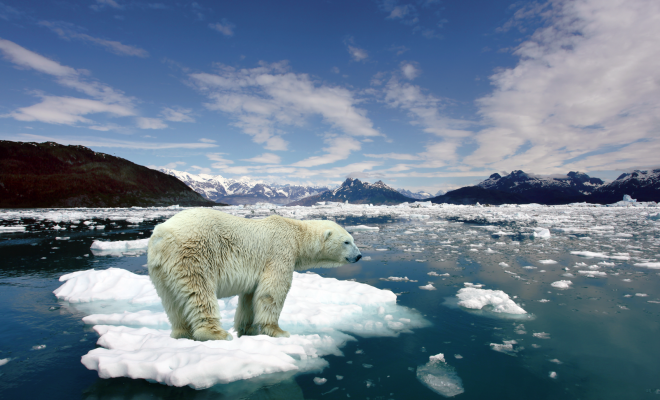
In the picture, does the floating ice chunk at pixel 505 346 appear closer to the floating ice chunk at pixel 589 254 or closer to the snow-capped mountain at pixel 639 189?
the floating ice chunk at pixel 589 254

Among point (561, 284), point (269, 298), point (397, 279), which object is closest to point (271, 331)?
point (269, 298)

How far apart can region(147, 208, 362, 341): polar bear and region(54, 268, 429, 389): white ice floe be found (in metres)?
0.33

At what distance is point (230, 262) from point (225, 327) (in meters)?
1.83

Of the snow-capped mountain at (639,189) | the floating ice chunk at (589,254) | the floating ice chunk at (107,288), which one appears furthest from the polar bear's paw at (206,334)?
the snow-capped mountain at (639,189)

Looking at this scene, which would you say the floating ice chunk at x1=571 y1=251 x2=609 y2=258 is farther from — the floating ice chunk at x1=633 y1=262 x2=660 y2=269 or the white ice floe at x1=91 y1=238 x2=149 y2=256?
the white ice floe at x1=91 y1=238 x2=149 y2=256

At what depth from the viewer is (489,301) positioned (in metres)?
6.61

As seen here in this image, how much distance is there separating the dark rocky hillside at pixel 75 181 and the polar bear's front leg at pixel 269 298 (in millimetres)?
115392

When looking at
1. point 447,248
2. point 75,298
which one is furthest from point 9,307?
point 447,248

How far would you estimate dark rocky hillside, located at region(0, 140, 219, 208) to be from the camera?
85.9 m

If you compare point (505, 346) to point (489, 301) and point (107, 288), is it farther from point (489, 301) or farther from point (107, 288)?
point (107, 288)

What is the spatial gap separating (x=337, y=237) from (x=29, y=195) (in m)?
121

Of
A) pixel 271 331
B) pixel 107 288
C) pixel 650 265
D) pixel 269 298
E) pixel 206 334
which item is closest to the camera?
pixel 206 334

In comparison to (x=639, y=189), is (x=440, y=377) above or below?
below

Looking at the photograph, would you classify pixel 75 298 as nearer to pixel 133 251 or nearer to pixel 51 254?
pixel 133 251
